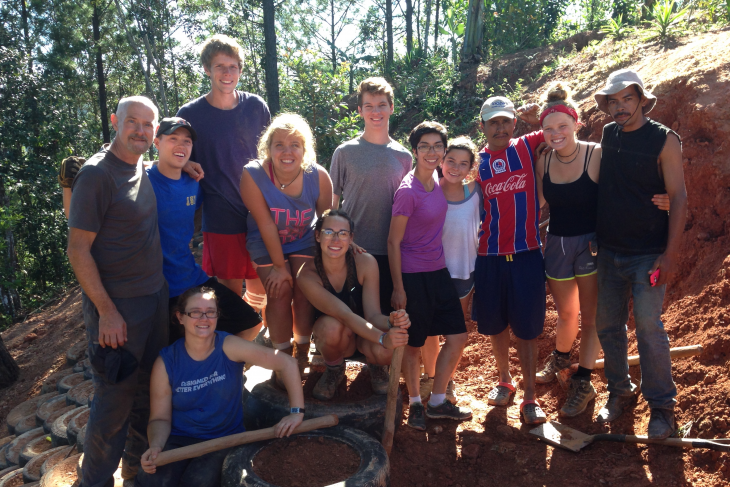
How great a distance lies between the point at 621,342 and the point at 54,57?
17.7 m

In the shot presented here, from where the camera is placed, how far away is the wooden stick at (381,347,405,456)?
338 cm

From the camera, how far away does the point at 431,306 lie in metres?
3.73

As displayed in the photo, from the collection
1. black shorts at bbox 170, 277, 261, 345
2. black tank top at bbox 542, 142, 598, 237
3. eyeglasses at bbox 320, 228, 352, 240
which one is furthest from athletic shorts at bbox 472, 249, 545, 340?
black shorts at bbox 170, 277, 261, 345

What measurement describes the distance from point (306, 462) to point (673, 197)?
8.78 ft

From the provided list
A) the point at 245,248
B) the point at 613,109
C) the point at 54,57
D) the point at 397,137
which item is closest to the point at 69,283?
the point at 54,57

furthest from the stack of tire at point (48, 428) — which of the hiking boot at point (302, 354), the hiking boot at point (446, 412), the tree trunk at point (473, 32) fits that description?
the tree trunk at point (473, 32)

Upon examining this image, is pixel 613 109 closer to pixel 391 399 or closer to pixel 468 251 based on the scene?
pixel 468 251

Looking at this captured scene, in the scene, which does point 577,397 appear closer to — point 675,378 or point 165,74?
point 675,378

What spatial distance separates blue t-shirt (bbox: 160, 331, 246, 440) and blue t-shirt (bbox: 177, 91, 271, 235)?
0.97 meters

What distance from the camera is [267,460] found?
3.12m

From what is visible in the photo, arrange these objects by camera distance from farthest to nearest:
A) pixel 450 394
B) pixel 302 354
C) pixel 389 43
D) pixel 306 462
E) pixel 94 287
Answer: pixel 389 43 → pixel 450 394 → pixel 302 354 → pixel 306 462 → pixel 94 287

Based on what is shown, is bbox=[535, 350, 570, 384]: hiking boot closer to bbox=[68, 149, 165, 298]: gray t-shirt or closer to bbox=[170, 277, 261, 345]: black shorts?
bbox=[170, 277, 261, 345]: black shorts

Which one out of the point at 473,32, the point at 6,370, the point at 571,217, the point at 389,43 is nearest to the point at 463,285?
the point at 571,217

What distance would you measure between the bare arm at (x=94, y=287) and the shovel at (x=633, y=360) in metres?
3.23
